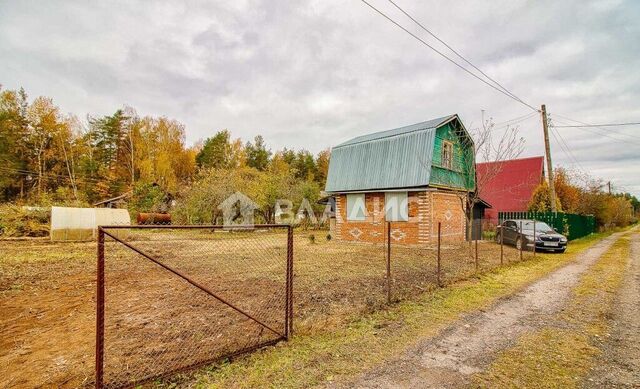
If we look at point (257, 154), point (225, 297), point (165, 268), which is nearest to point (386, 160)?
point (225, 297)

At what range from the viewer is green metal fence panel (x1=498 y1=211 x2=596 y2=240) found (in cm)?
1789

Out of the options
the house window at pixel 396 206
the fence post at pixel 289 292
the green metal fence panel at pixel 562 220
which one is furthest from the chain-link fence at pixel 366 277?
the green metal fence panel at pixel 562 220

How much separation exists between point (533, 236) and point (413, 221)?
5.59m

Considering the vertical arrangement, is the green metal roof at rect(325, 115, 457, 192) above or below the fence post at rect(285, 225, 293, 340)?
above

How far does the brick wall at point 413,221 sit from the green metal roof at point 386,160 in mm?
762

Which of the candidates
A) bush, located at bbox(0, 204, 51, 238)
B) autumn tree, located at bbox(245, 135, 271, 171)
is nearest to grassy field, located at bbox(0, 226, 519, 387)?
bush, located at bbox(0, 204, 51, 238)

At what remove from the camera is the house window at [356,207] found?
58.8 feet

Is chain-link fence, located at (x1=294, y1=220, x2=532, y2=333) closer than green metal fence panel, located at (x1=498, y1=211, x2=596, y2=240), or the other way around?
chain-link fence, located at (x1=294, y1=220, x2=532, y2=333)

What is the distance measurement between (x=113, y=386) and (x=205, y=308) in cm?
275

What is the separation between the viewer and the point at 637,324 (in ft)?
17.0

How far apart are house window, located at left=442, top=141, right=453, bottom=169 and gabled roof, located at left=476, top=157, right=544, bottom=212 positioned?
40.6 feet

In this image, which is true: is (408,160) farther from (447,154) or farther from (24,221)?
(24,221)

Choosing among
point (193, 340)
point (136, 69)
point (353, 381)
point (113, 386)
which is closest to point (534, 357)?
point (353, 381)

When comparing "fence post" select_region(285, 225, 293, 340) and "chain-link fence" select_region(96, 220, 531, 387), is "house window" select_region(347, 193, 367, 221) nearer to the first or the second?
"chain-link fence" select_region(96, 220, 531, 387)
